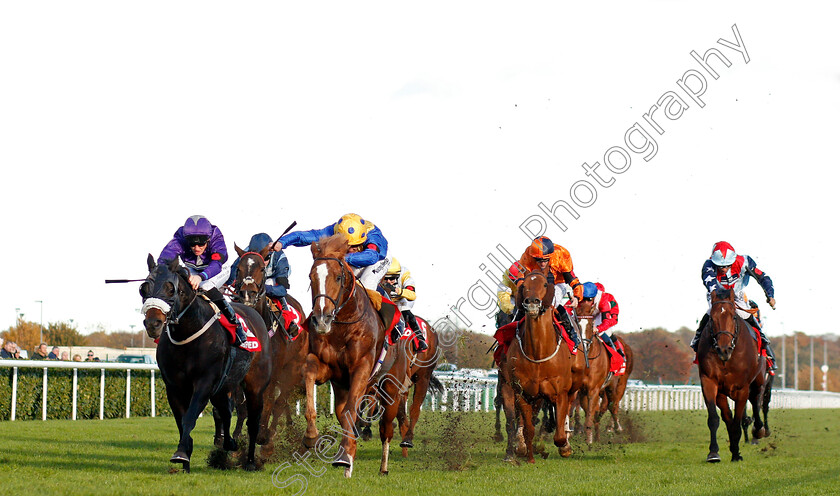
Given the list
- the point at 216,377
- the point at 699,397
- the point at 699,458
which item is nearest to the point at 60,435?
the point at 216,377

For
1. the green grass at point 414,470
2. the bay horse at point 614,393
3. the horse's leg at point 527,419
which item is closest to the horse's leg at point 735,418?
the green grass at point 414,470

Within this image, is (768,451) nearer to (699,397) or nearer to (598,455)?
(598,455)

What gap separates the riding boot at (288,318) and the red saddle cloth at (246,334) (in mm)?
1351

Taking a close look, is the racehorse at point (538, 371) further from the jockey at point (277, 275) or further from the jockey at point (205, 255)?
the jockey at point (205, 255)

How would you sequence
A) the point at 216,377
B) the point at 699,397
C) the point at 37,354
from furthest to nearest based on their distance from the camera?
the point at 699,397 < the point at 37,354 < the point at 216,377

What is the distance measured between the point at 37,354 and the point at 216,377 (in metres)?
12.1

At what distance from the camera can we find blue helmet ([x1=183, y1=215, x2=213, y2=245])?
828 centimetres

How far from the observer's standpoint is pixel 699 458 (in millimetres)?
11586

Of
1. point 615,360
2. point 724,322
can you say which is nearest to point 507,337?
point 724,322

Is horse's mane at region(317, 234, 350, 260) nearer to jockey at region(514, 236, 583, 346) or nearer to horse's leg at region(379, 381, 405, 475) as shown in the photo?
horse's leg at region(379, 381, 405, 475)

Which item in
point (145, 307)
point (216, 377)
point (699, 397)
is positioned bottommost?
point (699, 397)

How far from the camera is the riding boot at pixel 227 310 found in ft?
26.4

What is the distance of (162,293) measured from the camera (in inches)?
285

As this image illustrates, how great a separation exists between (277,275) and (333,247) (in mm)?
2494
